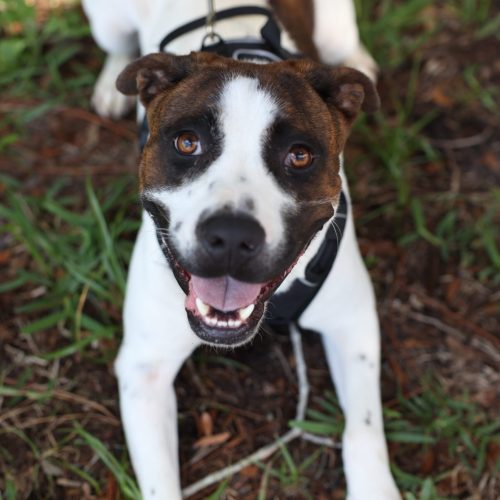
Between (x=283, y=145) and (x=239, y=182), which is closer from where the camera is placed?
(x=239, y=182)

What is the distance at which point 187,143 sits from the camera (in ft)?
9.23

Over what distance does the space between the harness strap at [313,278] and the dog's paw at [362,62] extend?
1.88 metres

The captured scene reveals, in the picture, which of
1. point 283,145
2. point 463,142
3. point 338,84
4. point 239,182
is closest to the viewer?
point 239,182

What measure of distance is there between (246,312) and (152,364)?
773 mm

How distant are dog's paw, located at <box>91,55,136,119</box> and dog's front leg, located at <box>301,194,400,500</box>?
6.76 ft

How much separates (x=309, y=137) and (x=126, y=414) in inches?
62.9

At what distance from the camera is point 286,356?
13.3 ft

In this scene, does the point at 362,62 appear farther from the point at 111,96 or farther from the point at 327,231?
the point at 327,231

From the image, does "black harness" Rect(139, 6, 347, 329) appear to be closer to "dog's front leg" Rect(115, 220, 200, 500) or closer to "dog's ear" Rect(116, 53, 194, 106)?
"dog's ear" Rect(116, 53, 194, 106)

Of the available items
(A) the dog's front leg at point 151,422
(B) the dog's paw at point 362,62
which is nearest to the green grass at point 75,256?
(A) the dog's front leg at point 151,422

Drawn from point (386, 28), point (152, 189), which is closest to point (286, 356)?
point (152, 189)

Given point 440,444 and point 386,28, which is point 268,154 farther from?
point 386,28

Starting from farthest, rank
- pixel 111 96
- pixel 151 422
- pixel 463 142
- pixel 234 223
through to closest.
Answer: pixel 463 142 → pixel 111 96 → pixel 151 422 → pixel 234 223

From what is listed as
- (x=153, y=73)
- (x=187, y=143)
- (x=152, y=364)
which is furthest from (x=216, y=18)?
(x=152, y=364)
